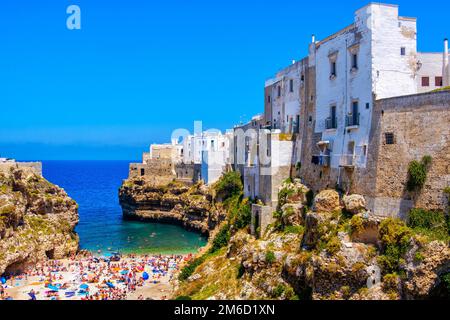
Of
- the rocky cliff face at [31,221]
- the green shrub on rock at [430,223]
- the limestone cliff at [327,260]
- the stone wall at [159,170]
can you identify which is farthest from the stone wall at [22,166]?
the green shrub on rock at [430,223]

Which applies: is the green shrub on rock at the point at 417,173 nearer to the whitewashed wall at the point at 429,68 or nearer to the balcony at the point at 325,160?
the whitewashed wall at the point at 429,68

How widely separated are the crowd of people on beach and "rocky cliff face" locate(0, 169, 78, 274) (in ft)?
4.02

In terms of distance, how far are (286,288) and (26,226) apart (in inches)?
1005

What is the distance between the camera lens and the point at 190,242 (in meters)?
53.3

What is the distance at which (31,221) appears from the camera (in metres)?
43.3

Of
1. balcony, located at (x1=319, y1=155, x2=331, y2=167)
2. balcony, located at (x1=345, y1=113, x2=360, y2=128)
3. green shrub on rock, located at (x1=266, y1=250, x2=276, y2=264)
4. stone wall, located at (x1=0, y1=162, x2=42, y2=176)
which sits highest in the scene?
balcony, located at (x1=345, y1=113, x2=360, y2=128)

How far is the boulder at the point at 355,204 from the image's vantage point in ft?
81.3

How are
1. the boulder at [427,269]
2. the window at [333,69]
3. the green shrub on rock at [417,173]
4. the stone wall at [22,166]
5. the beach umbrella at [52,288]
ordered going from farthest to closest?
the stone wall at [22,166]
the beach umbrella at [52,288]
the window at [333,69]
the green shrub on rock at [417,173]
the boulder at [427,269]

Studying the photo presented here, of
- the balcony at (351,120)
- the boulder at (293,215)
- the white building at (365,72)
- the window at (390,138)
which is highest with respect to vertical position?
the white building at (365,72)

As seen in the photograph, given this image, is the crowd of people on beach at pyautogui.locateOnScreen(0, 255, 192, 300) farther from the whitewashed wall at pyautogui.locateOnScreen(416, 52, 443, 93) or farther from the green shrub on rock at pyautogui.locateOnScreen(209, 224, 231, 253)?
the whitewashed wall at pyautogui.locateOnScreen(416, 52, 443, 93)

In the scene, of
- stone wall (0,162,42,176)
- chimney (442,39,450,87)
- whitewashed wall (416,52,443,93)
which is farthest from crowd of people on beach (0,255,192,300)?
chimney (442,39,450,87)

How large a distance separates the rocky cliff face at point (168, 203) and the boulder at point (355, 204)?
29.5 metres

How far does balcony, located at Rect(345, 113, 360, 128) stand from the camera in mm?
26609
